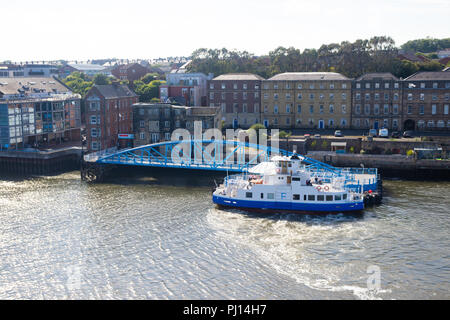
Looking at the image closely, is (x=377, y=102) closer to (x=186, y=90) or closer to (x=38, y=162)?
(x=186, y=90)

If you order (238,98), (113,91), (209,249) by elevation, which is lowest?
(209,249)

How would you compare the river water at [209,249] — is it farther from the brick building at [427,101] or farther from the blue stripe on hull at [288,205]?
the brick building at [427,101]

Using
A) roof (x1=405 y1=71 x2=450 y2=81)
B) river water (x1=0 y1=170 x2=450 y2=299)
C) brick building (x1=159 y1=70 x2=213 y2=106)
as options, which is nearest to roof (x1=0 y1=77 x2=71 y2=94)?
brick building (x1=159 y1=70 x2=213 y2=106)

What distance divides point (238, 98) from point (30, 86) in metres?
30.6

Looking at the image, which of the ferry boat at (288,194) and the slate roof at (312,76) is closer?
the ferry boat at (288,194)

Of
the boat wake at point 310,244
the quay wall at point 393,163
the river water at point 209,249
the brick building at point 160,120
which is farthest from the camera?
the brick building at point 160,120

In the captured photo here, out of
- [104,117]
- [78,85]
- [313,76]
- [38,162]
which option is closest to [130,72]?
[78,85]

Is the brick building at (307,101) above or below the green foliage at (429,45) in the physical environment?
below

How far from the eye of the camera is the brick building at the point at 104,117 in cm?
6694

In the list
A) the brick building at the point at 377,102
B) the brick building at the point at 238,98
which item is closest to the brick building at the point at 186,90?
the brick building at the point at 238,98

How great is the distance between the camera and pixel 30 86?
7806 cm

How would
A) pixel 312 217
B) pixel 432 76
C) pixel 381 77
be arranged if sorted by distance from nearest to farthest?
pixel 312 217 < pixel 432 76 < pixel 381 77

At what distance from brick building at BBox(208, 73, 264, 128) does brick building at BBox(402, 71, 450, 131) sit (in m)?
21.6

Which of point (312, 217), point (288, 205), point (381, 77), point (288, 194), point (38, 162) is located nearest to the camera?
point (312, 217)
